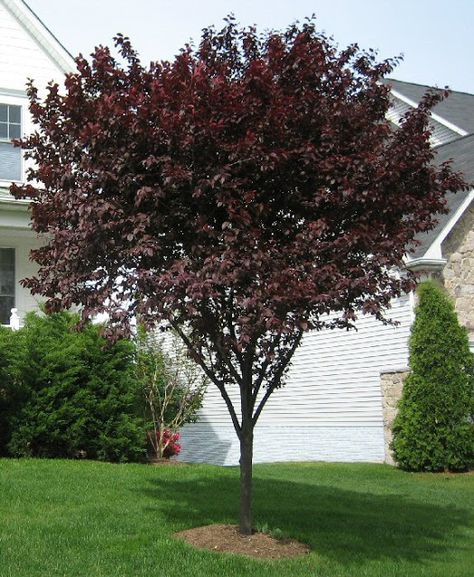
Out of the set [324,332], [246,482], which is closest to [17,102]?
[324,332]

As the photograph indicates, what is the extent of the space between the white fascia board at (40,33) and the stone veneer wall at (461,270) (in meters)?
7.78

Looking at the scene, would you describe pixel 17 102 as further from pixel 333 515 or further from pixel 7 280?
pixel 333 515

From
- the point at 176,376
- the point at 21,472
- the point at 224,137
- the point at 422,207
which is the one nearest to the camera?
the point at 224,137

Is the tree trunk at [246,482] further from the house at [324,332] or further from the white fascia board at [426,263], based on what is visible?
the white fascia board at [426,263]

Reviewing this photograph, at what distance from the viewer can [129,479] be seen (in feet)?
32.1

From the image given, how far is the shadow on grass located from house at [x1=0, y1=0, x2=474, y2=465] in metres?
5.01

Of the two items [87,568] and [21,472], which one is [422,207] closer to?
[87,568]

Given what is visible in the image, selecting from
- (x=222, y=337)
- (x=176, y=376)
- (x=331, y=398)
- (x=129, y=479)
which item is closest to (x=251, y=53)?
(x=222, y=337)

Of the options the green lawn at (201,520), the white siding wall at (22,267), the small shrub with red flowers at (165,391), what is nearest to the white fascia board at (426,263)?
the green lawn at (201,520)

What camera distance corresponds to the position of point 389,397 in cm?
1479

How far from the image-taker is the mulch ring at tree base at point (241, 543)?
665 centimetres

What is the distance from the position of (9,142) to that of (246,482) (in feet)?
30.2

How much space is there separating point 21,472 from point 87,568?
13.2 feet

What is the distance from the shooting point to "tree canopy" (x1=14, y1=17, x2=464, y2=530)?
20.5 ft
